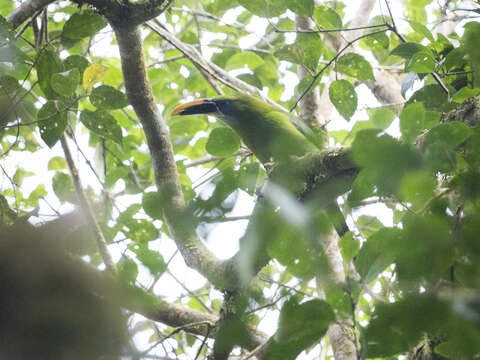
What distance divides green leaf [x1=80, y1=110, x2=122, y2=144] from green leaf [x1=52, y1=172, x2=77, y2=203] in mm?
436

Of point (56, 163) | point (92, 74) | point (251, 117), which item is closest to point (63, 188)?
point (92, 74)

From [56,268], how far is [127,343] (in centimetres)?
19

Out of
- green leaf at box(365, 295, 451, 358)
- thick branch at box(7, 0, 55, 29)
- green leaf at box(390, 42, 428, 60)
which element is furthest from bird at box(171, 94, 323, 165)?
green leaf at box(365, 295, 451, 358)

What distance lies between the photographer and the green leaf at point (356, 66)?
76.5 inches

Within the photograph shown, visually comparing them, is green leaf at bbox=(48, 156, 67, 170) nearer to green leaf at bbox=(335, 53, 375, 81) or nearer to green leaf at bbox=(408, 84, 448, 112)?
green leaf at bbox=(335, 53, 375, 81)

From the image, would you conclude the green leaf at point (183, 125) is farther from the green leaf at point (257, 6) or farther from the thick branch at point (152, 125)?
the green leaf at point (257, 6)

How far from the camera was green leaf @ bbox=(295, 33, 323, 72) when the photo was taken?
6.73 ft

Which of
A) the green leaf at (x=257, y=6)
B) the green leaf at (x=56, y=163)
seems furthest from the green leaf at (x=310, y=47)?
the green leaf at (x=56, y=163)

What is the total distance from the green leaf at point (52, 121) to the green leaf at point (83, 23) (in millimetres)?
373

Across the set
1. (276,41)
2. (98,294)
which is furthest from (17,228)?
(276,41)

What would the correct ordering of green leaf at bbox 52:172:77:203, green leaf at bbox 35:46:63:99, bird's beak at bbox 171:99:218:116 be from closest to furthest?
green leaf at bbox 35:46:63:99, green leaf at bbox 52:172:77:203, bird's beak at bbox 171:99:218:116

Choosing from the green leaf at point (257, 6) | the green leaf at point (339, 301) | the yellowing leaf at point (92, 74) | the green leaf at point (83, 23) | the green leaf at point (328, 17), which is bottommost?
the green leaf at point (339, 301)

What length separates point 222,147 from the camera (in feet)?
6.68

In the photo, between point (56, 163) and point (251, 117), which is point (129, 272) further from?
point (56, 163)
